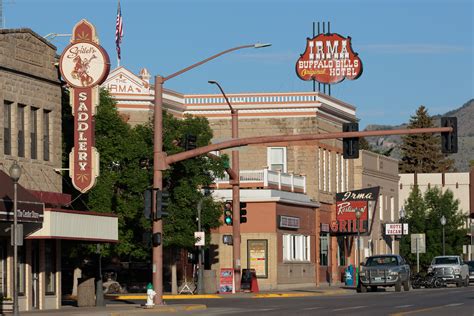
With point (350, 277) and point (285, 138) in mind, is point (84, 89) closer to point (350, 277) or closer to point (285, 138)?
point (285, 138)

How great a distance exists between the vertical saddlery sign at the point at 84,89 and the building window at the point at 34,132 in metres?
1.34

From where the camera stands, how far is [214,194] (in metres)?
71.9

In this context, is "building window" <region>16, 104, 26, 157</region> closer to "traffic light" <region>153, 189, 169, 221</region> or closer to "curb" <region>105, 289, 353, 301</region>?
"traffic light" <region>153, 189, 169, 221</region>

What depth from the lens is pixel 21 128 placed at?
4294 centimetres

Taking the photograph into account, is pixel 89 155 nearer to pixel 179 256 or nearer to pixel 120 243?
pixel 120 243

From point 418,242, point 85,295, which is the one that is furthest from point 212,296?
point 418,242

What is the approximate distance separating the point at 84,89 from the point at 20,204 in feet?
26.9

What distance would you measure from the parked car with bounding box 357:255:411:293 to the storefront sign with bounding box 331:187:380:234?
57.4ft

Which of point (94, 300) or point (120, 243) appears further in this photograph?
point (120, 243)

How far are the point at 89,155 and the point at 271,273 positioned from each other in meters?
28.5

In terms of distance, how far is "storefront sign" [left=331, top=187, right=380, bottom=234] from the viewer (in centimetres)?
8075

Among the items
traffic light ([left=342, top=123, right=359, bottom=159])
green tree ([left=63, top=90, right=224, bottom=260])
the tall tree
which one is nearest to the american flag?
green tree ([left=63, top=90, right=224, bottom=260])

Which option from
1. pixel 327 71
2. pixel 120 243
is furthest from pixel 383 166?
pixel 120 243

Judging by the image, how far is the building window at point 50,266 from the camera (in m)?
44.1
